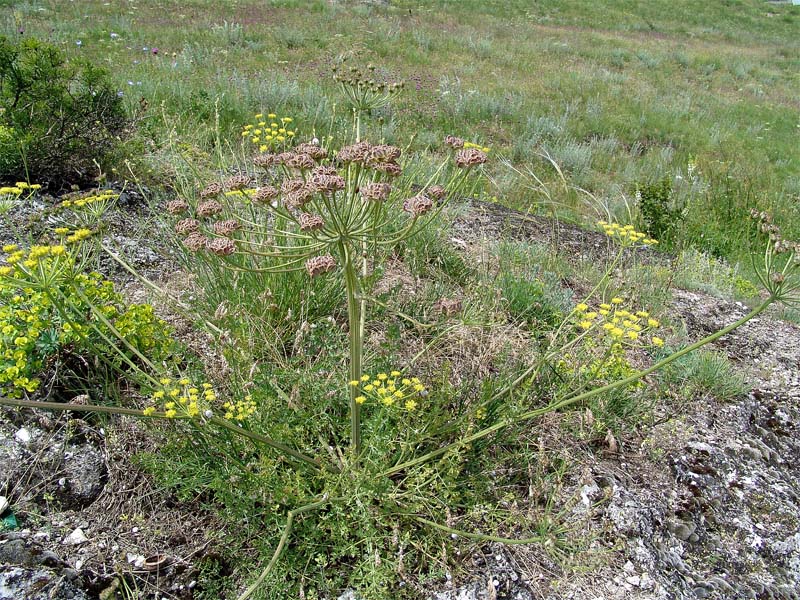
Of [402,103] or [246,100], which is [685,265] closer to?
[246,100]

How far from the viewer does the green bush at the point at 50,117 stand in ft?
12.0

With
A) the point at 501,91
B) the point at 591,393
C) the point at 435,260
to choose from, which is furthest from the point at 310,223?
the point at 501,91

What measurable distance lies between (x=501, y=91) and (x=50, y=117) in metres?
9.64

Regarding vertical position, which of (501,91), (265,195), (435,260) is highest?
(265,195)

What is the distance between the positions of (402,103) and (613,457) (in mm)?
8317

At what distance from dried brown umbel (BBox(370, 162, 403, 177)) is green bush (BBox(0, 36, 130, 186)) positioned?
2.69m

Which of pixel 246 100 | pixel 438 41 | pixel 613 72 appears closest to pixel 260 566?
pixel 246 100

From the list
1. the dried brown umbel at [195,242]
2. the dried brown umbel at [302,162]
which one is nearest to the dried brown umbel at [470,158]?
the dried brown umbel at [302,162]

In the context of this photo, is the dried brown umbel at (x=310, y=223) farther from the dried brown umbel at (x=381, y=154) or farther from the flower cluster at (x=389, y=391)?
the flower cluster at (x=389, y=391)

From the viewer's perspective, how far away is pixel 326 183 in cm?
155

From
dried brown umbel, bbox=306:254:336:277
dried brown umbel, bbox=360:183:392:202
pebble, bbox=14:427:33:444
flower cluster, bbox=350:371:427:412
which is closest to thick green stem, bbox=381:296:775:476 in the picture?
flower cluster, bbox=350:371:427:412

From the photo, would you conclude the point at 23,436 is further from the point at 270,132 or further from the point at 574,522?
the point at 270,132

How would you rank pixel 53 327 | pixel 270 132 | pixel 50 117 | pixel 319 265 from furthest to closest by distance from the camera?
pixel 50 117 → pixel 270 132 → pixel 53 327 → pixel 319 265

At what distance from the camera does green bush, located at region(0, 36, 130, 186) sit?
3646mm
